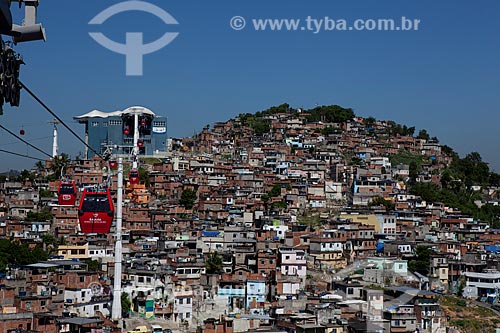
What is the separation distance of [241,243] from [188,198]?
6.33 meters

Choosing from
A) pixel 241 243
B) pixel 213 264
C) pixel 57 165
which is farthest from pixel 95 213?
pixel 57 165

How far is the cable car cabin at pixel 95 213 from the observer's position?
11516 mm

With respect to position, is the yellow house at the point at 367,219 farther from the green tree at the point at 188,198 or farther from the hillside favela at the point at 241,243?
the green tree at the point at 188,198

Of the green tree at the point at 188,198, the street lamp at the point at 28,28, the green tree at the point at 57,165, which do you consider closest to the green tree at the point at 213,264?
the green tree at the point at 188,198

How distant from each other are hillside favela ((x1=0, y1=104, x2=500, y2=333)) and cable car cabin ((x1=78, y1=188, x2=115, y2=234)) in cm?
2

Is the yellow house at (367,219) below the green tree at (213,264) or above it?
above

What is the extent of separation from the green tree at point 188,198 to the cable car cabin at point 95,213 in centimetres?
1571

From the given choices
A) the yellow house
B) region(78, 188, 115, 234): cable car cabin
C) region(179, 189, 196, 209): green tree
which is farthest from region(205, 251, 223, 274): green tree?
region(78, 188, 115, 234): cable car cabin

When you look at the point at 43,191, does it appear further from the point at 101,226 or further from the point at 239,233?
the point at 101,226

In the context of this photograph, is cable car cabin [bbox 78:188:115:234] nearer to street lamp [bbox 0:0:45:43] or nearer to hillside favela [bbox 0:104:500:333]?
hillside favela [bbox 0:104:500:333]

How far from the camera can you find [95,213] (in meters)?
11.5

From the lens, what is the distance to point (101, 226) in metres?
11.6

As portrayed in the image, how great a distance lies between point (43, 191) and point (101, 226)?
17492 mm

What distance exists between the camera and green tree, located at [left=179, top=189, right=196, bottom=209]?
90.0 ft
